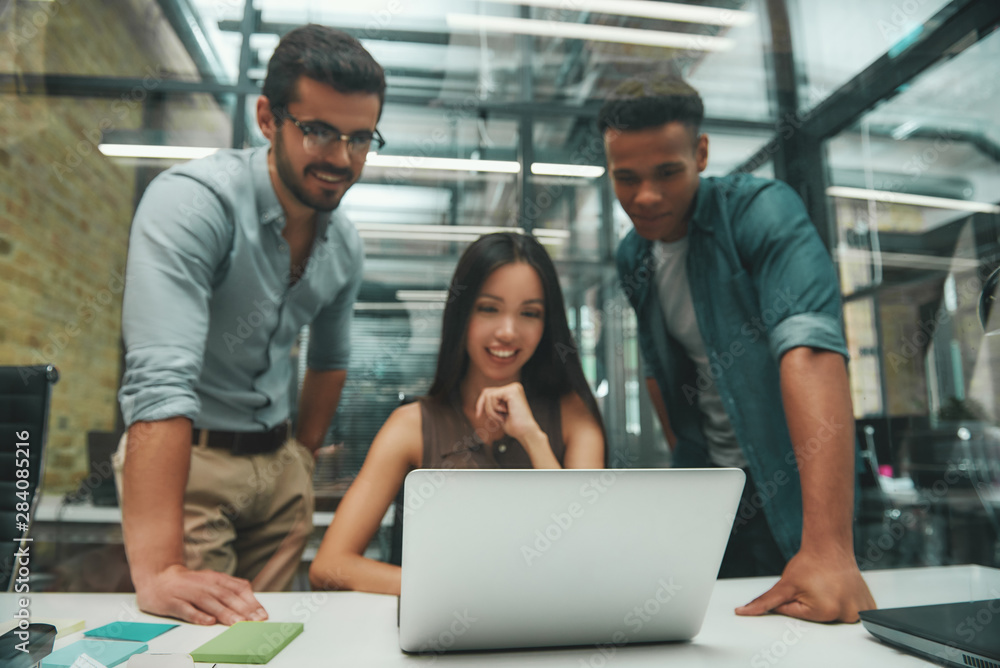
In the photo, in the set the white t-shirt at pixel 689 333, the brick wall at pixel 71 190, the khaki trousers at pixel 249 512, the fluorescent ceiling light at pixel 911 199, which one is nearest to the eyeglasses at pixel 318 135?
the brick wall at pixel 71 190

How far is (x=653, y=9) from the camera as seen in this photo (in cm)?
259

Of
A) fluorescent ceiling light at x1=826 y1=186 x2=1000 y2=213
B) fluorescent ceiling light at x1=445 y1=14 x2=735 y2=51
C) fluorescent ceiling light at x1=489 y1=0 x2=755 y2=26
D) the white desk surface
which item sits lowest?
the white desk surface

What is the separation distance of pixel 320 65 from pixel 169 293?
89cm

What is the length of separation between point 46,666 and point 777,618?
3.66ft

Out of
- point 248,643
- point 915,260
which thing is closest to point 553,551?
point 248,643

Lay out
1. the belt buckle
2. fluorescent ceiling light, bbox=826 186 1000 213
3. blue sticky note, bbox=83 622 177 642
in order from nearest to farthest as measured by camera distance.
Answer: blue sticky note, bbox=83 622 177 642 → the belt buckle → fluorescent ceiling light, bbox=826 186 1000 213

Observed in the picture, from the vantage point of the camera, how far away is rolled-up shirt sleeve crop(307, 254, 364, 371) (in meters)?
2.12

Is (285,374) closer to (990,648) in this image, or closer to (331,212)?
(331,212)

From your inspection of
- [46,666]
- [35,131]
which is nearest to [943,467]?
[46,666]

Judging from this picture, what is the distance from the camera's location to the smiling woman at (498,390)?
5.64 feet

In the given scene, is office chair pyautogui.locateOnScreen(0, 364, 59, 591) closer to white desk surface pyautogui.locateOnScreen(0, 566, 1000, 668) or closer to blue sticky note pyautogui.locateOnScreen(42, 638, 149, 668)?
white desk surface pyautogui.locateOnScreen(0, 566, 1000, 668)

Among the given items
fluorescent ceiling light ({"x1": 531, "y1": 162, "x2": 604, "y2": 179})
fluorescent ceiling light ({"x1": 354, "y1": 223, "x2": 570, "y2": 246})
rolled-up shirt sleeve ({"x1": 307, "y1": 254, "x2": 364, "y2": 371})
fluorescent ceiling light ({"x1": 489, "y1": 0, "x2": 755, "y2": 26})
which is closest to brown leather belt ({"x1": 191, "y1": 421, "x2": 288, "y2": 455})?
rolled-up shirt sleeve ({"x1": 307, "y1": 254, "x2": 364, "y2": 371})

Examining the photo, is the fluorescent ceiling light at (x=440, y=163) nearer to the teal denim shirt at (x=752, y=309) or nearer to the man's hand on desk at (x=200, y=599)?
the teal denim shirt at (x=752, y=309)

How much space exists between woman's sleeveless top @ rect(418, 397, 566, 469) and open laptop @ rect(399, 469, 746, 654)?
92 centimetres
